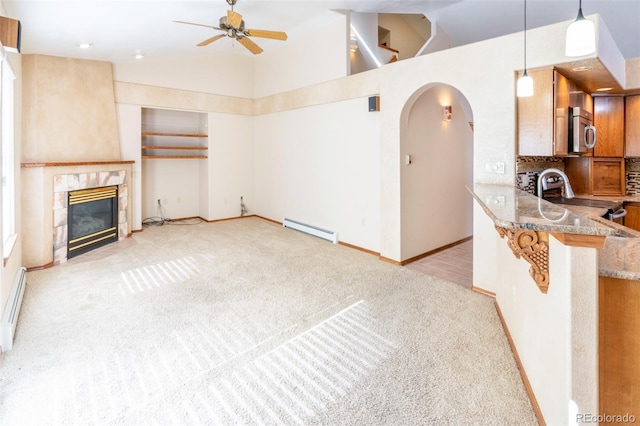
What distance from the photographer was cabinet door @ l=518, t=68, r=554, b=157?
9.66ft

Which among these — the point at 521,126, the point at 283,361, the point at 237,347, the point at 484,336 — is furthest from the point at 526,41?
the point at 237,347

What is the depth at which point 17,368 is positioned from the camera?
7.09 feet

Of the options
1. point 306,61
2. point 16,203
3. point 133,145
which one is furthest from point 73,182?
point 306,61

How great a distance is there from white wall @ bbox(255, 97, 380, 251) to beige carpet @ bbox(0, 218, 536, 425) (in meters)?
1.17

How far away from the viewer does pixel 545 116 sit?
300 centimetres

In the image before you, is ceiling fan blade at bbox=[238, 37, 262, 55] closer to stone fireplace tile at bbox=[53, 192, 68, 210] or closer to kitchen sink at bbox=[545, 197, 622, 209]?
stone fireplace tile at bbox=[53, 192, 68, 210]

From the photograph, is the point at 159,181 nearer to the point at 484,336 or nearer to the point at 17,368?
the point at 17,368

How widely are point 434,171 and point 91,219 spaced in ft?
16.7

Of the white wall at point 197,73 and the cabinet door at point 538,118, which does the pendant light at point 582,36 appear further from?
the white wall at point 197,73

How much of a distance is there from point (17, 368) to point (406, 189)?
Answer: 13.1 feet

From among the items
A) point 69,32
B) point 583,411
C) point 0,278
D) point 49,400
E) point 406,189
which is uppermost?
point 69,32

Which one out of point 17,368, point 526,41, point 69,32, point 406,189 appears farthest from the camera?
point 406,189

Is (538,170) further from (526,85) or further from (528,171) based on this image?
(526,85)

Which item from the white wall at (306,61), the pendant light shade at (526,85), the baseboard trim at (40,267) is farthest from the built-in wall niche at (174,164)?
the pendant light shade at (526,85)
